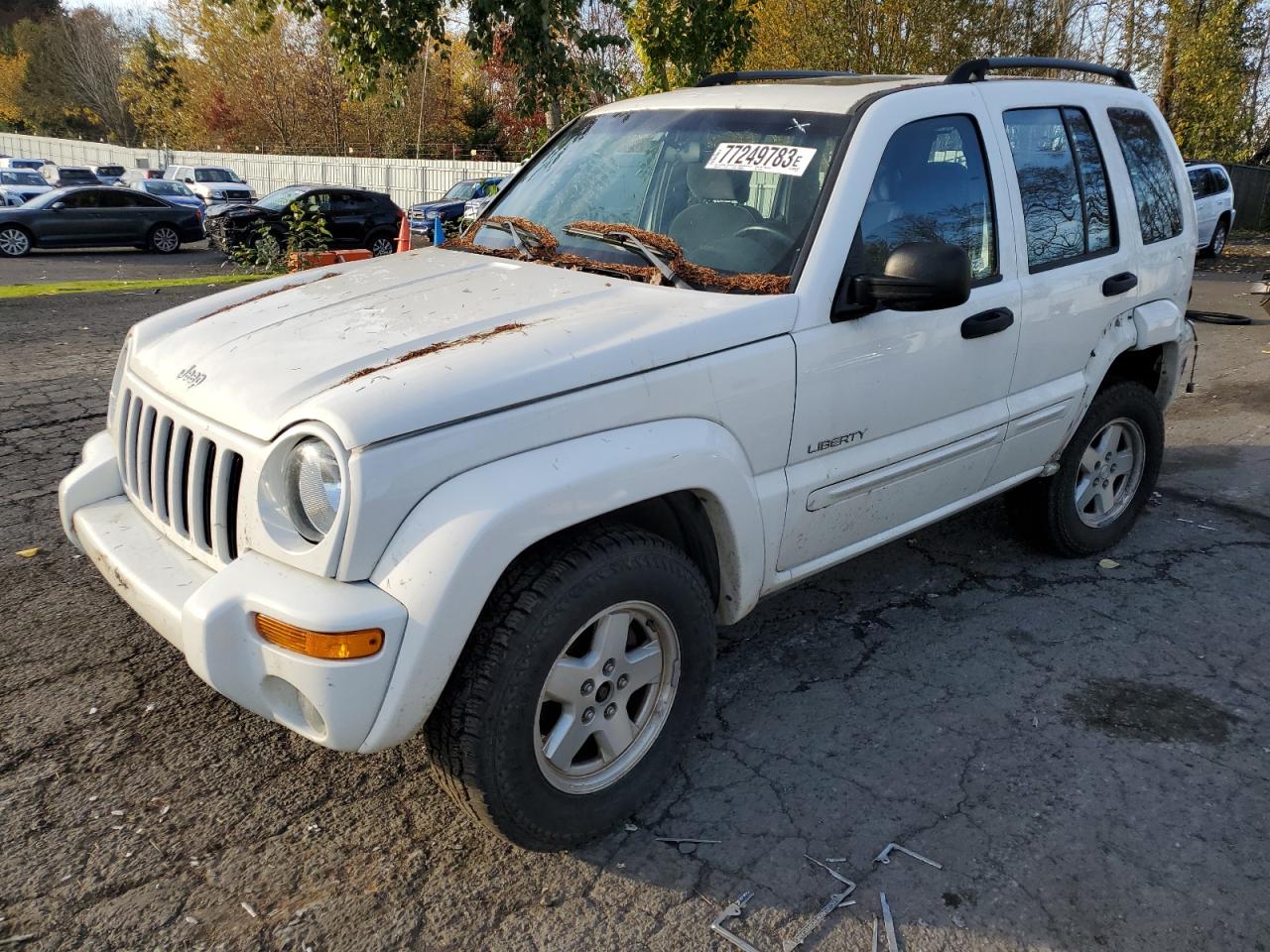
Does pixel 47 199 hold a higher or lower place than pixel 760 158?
lower

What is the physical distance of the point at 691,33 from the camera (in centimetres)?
1116

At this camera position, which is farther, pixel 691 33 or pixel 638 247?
pixel 691 33

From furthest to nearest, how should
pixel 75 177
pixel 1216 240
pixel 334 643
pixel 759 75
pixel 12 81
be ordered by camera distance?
pixel 12 81
pixel 75 177
pixel 1216 240
pixel 759 75
pixel 334 643

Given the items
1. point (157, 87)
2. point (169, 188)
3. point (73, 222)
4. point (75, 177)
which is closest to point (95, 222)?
point (73, 222)

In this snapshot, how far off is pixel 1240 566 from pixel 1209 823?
2.16 m

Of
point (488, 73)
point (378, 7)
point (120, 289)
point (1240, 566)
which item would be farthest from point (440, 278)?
point (488, 73)

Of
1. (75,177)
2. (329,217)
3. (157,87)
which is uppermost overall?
(157,87)

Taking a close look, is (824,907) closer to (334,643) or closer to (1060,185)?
(334,643)

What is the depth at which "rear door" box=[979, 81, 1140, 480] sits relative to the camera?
365cm

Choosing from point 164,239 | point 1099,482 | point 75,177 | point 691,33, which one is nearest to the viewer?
point 1099,482

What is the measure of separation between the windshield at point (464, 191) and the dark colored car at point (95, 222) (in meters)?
5.65

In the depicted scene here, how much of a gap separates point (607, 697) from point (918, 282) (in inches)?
56.5

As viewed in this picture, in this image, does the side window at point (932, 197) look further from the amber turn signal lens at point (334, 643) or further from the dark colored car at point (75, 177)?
the dark colored car at point (75, 177)

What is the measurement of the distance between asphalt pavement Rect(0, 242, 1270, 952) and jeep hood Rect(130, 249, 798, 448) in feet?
3.73
